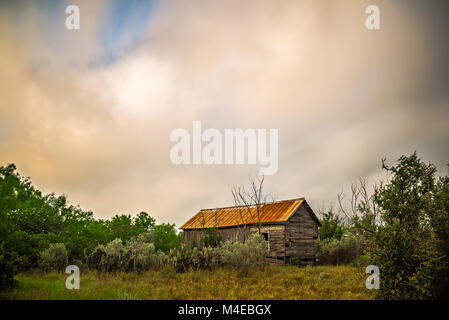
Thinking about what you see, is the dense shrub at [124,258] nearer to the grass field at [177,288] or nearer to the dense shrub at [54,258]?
the grass field at [177,288]

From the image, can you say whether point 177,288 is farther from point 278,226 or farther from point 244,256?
point 278,226

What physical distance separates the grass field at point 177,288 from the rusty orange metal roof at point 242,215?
10.1 metres

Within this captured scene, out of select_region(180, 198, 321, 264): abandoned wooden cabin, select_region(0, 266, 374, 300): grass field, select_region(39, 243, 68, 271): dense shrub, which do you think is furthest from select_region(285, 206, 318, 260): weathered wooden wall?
select_region(39, 243, 68, 271): dense shrub

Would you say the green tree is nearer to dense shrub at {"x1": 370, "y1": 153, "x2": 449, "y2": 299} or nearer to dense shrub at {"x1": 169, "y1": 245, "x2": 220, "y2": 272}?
dense shrub at {"x1": 169, "y1": 245, "x2": 220, "y2": 272}

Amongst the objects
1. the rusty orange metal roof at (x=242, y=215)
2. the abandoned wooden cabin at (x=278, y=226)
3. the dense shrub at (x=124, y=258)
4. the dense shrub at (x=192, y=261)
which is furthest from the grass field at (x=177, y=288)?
the rusty orange metal roof at (x=242, y=215)

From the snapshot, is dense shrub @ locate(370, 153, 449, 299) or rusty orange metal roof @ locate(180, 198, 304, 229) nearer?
dense shrub @ locate(370, 153, 449, 299)

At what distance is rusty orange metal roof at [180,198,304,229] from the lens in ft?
72.1

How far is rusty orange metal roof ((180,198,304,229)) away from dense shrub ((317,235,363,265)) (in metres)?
4.22

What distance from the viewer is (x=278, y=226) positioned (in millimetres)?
21219

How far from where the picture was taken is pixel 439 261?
717 cm

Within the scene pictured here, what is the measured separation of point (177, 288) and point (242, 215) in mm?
15502

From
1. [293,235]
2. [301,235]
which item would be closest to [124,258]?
[293,235]
